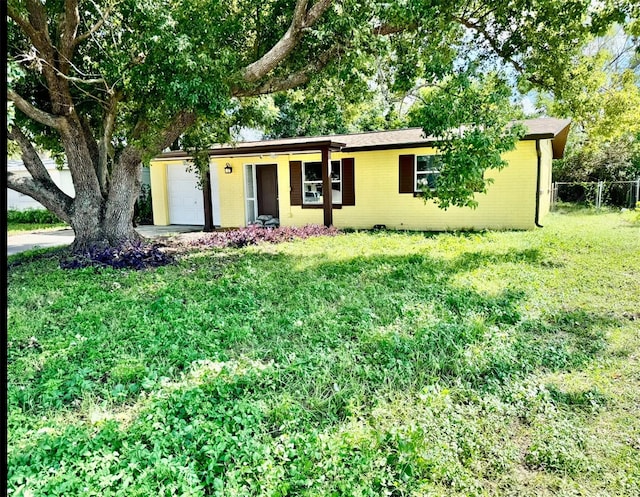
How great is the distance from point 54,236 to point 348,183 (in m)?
9.55

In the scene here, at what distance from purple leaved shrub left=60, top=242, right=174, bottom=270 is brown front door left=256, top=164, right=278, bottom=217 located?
6.86 meters

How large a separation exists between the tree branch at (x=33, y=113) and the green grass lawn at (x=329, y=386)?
3080 millimetres

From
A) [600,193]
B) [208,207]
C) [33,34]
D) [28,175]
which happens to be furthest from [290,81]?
[28,175]

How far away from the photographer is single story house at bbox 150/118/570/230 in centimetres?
1207

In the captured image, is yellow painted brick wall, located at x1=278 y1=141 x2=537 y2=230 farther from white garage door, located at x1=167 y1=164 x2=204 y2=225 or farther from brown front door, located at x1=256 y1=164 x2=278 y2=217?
white garage door, located at x1=167 y1=164 x2=204 y2=225

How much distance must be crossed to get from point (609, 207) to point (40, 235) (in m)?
20.9

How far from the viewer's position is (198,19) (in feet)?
24.1

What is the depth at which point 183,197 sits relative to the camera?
16.6 meters

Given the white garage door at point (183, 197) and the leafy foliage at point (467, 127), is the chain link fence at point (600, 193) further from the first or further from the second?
the white garage door at point (183, 197)

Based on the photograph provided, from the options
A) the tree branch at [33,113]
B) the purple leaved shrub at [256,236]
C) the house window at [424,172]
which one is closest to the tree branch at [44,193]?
the tree branch at [33,113]

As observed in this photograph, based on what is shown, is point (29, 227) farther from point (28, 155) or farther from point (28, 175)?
point (28, 155)

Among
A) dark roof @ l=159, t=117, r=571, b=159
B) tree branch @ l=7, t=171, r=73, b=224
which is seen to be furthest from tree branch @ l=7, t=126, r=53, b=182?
dark roof @ l=159, t=117, r=571, b=159

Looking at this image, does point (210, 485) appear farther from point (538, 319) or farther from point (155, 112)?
point (155, 112)

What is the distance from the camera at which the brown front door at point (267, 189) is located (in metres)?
15.5
